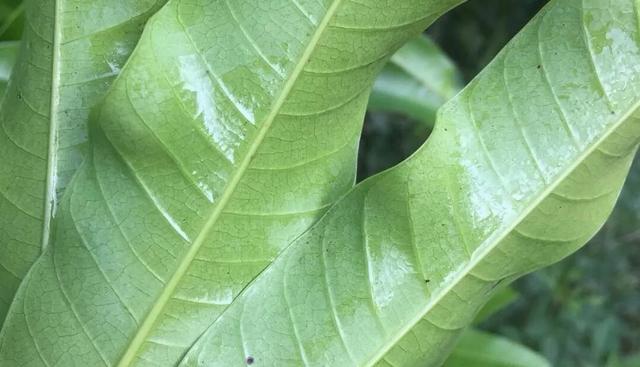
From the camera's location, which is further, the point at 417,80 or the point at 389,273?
the point at 417,80

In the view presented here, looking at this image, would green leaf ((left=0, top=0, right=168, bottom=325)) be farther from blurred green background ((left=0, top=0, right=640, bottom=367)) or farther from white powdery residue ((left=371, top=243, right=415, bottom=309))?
blurred green background ((left=0, top=0, right=640, bottom=367))

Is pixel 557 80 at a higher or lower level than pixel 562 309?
lower

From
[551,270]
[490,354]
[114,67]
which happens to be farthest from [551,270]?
[114,67]

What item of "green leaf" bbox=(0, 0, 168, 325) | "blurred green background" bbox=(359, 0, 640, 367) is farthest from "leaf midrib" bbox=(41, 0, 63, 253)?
"blurred green background" bbox=(359, 0, 640, 367)

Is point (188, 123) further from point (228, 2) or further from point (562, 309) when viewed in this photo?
point (562, 309)

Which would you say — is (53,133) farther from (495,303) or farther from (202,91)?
(495,303)

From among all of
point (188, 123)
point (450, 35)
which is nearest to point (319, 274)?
point (188, 123)

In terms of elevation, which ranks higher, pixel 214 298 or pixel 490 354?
pixel 490 354
